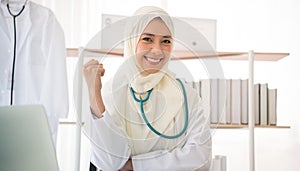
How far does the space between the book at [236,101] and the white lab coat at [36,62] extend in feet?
2.71

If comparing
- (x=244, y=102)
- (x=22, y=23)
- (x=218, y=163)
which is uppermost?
(x=22, y=23)

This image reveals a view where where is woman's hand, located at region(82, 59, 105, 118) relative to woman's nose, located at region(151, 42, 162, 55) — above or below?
below

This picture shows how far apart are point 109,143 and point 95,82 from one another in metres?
0.17

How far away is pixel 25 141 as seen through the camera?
3.68 feet

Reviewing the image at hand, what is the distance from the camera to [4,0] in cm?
211

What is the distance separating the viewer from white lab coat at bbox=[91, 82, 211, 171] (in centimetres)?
113

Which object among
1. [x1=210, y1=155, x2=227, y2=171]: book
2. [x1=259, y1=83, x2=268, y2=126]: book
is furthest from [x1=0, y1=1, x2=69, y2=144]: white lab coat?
[x1=259, y1=83, x2=268, y2=126]: book

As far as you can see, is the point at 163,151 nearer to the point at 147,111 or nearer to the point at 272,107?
the point at 147,111

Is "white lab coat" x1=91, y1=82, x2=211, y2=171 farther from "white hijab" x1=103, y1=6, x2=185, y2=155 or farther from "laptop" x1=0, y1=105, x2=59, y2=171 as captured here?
"laptop" x1=0, y1=105, x2=59, y2=171

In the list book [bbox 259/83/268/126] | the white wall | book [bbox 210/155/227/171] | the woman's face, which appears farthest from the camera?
the white wall

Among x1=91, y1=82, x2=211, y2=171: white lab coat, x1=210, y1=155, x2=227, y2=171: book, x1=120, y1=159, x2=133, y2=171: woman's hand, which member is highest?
x1=91, y1=82, x2=211, y2=171: white lab coat

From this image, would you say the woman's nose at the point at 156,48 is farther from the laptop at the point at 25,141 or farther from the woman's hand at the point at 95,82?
the laptop at the point at 25,141

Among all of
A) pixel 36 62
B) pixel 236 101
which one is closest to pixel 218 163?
pixel 236 101

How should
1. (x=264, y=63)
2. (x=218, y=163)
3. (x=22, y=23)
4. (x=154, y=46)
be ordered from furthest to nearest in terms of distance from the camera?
(x=264, y=63)
(x=22, y=23)
(x=218, y=163)
(x=154, y=46)
